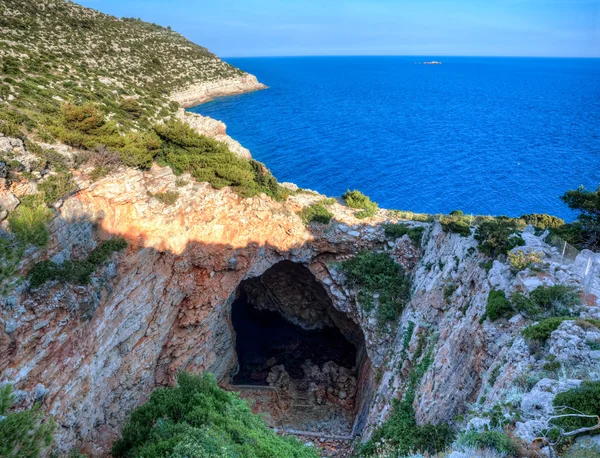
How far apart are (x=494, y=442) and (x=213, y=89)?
8647 cm

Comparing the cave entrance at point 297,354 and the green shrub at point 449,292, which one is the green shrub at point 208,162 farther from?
the green shrub at point 449,292

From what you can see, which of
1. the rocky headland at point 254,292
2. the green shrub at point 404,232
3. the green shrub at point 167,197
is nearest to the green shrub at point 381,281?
the rocky headland at point 254,292

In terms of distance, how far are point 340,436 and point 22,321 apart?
16.9 meters

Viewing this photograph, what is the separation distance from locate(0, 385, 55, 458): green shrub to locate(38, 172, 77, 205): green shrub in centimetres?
754

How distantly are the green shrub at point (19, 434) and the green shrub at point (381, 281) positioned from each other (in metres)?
16.4

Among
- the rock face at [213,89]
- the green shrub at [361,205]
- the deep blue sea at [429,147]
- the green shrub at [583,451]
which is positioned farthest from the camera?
the rock face at [213,89]

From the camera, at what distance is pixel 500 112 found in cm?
8638

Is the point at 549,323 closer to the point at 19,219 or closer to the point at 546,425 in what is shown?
the point at 546,425

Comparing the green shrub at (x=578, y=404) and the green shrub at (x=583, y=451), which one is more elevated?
the green shrub at (x=578, y=404)

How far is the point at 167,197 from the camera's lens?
63.4ft

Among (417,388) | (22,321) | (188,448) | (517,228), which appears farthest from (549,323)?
(22,321)

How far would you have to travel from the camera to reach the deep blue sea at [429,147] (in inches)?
1740

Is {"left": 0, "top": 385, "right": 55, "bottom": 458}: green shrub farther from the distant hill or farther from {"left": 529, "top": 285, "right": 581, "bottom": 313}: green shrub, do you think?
{"left": 529, "top": 285, "right": 581, "bottom": 313}: green shrub

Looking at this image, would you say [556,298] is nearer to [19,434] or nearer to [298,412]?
[19,434]
